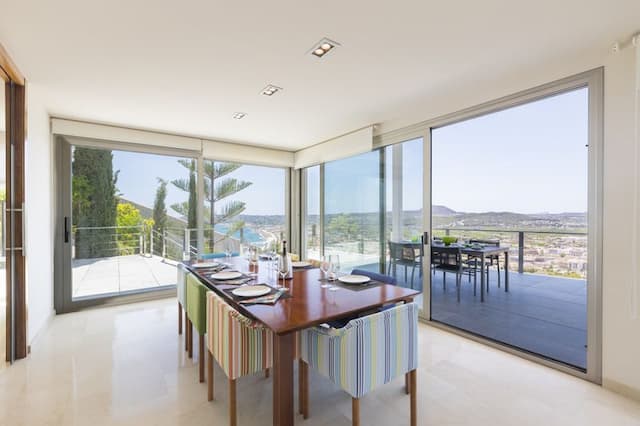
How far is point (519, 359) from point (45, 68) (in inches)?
186

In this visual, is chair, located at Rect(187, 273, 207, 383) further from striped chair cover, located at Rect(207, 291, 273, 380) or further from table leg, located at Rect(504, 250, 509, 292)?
table leg, located at Rect(504, 250, 509, 292)

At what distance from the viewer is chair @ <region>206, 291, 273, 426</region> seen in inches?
65.5

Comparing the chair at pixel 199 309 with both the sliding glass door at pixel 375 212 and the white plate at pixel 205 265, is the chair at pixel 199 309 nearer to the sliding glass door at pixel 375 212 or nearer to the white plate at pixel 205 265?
the white plate at pixel 205 265

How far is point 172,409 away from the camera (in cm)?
188

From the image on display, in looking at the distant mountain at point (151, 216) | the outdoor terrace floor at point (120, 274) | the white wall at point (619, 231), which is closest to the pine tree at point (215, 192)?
the distant mountain at point (151, 216)

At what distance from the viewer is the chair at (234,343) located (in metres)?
1.66

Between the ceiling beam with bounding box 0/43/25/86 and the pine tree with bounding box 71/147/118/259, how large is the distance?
5.39ft

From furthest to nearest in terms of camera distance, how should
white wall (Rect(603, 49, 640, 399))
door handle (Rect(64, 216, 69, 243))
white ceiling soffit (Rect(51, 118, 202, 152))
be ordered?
1. door handle (Rect(64, 216, 69, 243))
2. white ceiling soffit (Rect(51, 118, 202, 152))
3. white wall (Rect(603, 49, 640, 399))

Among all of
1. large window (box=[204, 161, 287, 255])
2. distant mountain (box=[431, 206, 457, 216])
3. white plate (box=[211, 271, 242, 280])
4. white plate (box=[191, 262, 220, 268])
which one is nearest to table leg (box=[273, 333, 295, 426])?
white plate (box=[211, 271, 242, 280])

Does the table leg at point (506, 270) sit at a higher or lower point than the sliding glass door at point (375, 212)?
lower

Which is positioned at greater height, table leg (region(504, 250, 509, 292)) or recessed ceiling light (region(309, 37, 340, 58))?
recessed ceiling light (region(309, 37, 340, 58))

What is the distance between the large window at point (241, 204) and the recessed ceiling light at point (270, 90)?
2389 mm

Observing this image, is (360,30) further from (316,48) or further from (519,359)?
(519,359)

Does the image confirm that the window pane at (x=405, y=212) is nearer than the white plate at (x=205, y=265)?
No
